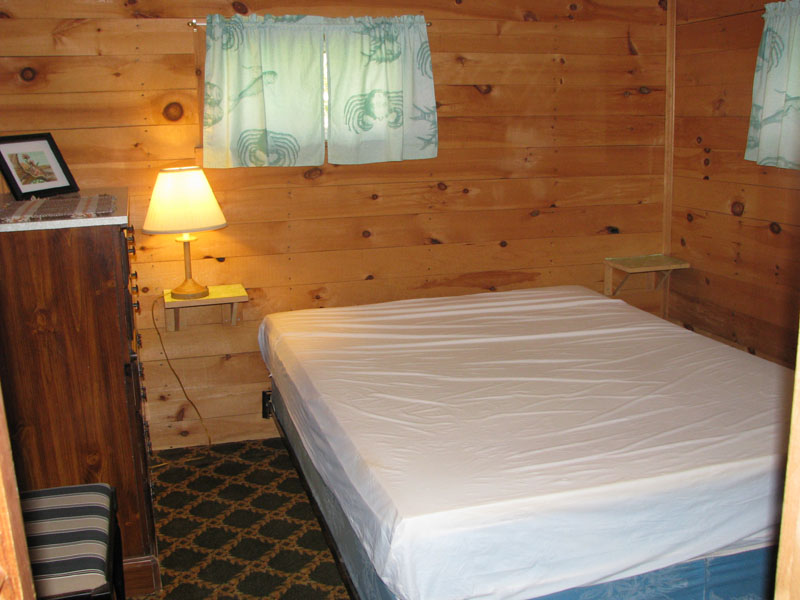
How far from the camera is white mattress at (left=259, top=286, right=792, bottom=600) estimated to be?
177cm

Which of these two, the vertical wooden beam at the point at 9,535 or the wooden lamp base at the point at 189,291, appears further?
the wooden lamp base at the point at 189,291

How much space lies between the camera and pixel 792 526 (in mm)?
664

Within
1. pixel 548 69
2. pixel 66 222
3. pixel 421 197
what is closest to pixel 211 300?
pixel 421 197

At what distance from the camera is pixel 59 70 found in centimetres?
318

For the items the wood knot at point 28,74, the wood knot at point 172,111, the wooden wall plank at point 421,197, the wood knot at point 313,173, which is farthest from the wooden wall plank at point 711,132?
the wood knot at point 28,74

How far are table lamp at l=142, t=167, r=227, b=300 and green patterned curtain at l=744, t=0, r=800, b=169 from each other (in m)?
2.17

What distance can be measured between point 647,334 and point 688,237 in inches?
40.7

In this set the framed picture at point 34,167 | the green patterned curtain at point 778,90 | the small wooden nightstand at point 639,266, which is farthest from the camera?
the small wooden nightstand at point 639,266

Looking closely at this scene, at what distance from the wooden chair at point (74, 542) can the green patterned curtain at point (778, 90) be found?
266 cm

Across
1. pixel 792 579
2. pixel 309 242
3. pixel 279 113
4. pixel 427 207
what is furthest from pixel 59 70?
pixel 792 579

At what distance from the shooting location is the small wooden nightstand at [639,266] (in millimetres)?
3734

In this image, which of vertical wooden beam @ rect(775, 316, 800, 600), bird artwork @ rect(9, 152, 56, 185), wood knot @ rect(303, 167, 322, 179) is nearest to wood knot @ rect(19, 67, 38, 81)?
bird artwork @ rect(9, 152, 56, 185)

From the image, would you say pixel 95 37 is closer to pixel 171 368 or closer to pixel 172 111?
pixel 172 111

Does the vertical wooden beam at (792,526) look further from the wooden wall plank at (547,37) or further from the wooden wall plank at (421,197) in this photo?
the wooden wall plank at (547,37)
